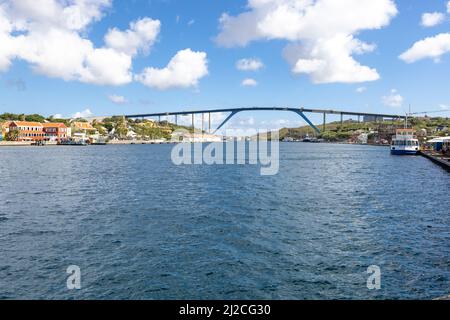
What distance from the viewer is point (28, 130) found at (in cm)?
15612

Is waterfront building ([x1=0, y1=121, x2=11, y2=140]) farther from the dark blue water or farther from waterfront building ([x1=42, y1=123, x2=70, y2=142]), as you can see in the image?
the dark blue water

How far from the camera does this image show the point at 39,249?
14680mm

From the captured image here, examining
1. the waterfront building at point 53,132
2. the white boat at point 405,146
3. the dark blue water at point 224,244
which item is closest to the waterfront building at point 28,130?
the waterfront building at point 53,132

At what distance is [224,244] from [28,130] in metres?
164

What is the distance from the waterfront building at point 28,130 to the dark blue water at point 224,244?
141 m

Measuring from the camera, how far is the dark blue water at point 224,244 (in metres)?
11.2

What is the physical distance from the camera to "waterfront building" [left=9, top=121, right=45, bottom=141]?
151500 millimetres
